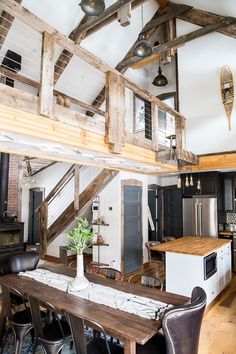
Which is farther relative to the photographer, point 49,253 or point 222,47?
point 49,253

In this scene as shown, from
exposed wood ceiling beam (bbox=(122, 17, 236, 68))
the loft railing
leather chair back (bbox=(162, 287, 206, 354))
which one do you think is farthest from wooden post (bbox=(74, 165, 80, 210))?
leather chair back (bbox=(162, 287, 206, 354))

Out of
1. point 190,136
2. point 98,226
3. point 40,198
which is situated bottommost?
point 98,226

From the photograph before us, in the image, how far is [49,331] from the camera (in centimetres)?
252

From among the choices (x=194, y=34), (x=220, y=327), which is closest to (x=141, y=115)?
(x=194, y=34)

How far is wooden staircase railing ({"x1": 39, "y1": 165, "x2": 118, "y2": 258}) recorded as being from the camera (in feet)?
19.7

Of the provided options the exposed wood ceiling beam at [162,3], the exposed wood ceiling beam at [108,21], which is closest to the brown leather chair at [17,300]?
the exposed wood ceiling beam at [108,21]

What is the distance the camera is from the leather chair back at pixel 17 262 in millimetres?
3408

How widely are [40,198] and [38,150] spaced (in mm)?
6323

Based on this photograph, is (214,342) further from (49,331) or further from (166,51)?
(166,51)

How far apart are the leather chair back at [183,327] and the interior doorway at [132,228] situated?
389 centimetres

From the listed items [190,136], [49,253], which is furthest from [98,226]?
[190,136]

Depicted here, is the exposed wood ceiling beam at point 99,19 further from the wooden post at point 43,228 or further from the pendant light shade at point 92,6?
the wooden post at point 43,228

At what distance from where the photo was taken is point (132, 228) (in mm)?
6203

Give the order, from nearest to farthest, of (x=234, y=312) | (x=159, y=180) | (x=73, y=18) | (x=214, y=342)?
(x=214, y=342)
(x=234, y=312)
(x=73, y=18)
(x=159, y=180)
